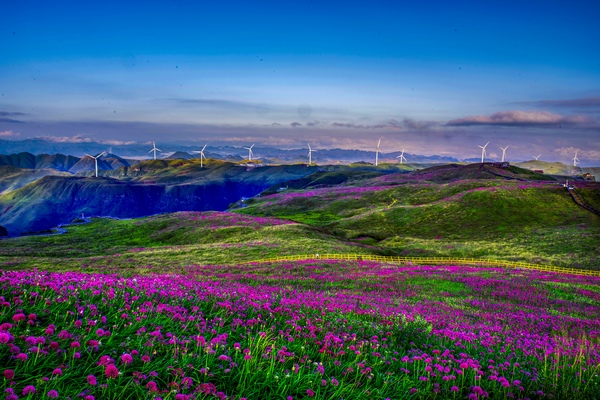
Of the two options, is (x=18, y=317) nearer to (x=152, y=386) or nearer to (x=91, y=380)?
(x=91, y=380)

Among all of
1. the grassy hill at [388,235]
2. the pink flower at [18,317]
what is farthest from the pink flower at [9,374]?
the grassy hill at [388,235]

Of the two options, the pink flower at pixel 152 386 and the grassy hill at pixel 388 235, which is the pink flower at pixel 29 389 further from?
the grassy hill at pixel 388 235

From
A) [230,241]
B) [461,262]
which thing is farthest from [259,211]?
[461,262]

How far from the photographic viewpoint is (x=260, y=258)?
61.1 metres

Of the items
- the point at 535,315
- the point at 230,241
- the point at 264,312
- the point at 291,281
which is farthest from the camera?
the point at 230,241

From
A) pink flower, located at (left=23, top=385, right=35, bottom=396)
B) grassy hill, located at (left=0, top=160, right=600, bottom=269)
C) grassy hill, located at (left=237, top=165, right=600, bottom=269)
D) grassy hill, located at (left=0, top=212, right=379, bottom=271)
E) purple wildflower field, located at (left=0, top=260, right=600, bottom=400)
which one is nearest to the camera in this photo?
pink flower, located at (left=23, top=385, right=35, bottom=396)

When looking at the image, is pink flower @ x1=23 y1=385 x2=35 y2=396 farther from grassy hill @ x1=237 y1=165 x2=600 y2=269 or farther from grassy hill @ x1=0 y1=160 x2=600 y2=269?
grassy hill @ x1=237 y1=165 x2=600 y2=269

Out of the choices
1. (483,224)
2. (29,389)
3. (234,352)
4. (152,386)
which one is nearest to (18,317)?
(29,389)

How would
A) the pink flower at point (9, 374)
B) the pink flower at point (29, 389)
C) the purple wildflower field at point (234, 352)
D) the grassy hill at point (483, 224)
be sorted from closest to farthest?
1. the pink flower at point (29, 389)
2. the pink flower at point (9, 374)
3. the purple wildflower field at point (234, 352)
4. the grassy hill at point (483, 224)

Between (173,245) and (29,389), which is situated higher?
(29,389)

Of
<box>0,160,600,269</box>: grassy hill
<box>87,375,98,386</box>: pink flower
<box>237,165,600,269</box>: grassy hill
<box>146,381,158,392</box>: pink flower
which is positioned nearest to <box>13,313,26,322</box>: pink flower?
<box>87,375,98,386</box>: pink flower

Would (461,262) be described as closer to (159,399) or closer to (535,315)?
(535,315)

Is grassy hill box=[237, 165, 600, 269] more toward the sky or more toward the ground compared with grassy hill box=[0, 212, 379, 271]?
more toward the sky

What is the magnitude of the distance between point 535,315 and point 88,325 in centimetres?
2190
